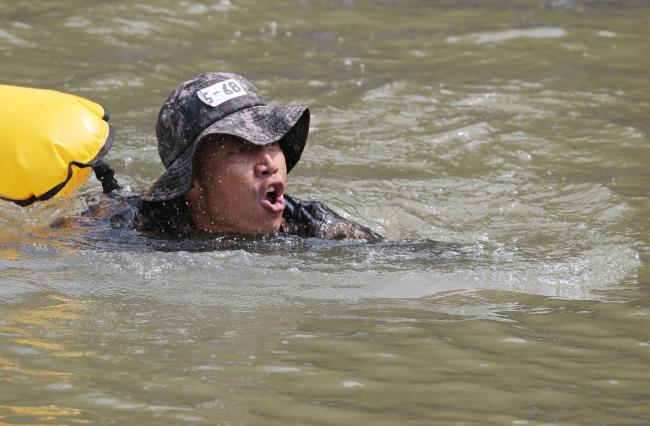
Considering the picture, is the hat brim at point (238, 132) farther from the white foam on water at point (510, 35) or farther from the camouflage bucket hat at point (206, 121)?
the white foam on water at point (510, 35)

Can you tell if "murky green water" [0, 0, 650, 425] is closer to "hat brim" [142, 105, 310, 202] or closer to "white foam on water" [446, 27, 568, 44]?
"white foam on water" [446, 27, 568, 44]

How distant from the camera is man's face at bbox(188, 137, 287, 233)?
455 cm

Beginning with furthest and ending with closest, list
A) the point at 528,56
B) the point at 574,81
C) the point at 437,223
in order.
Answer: the point at 528,56
the point at 574,81
the point at 437,223

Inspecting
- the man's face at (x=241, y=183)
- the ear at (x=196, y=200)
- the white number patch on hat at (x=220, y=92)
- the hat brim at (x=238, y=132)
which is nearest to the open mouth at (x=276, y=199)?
the man's face at (x=241, y=183)


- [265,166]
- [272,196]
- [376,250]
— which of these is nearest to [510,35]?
[376,250]

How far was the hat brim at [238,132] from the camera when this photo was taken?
4523mm

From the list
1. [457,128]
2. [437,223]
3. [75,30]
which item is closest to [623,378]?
[437,223]

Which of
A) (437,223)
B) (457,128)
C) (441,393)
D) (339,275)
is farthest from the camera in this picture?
(457,128)

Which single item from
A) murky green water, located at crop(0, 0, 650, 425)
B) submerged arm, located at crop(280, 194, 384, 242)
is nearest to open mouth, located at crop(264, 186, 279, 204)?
murky green water, located at crop(0, 0, 650, 425)

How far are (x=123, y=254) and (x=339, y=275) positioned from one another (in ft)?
3.00

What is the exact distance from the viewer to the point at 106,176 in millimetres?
5410

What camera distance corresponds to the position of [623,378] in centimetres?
336

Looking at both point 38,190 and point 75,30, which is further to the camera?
point 75,30

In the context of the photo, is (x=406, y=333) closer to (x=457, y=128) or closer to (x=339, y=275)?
(x=339, y=275)
